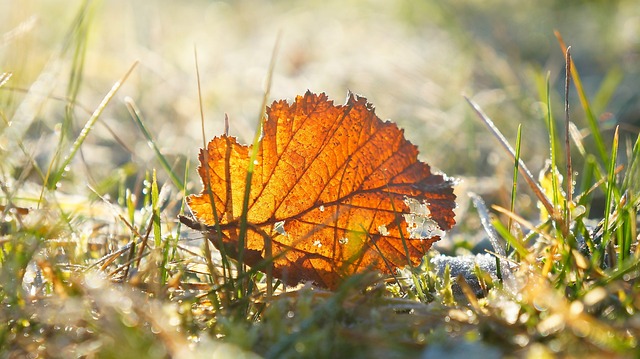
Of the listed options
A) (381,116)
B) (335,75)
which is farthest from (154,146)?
(335,75)

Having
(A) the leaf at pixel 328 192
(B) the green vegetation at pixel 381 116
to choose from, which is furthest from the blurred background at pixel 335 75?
(A) the leaf at pixel 328 192

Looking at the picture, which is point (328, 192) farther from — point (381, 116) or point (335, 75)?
point (335, 75)

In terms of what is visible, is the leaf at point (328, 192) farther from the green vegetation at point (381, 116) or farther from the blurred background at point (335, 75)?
the blurred background at point (335, 75)

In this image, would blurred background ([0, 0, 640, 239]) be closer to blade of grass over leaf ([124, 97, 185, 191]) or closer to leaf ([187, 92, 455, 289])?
blade of grass over leaf ([124, 97, 185, 191])

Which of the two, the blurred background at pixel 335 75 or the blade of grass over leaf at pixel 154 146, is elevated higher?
the blurred background at pixel 335 75

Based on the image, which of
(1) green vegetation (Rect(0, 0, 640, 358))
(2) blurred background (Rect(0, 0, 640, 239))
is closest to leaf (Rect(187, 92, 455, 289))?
(1) green vegetation (Rect(0, 0, 640, 358))
